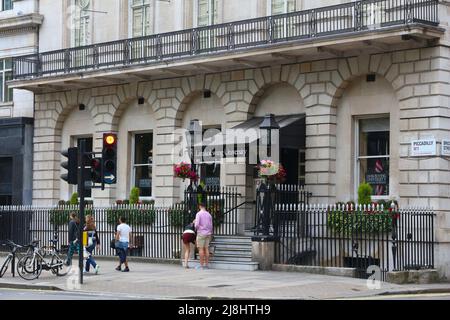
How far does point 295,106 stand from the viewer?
33.4 m

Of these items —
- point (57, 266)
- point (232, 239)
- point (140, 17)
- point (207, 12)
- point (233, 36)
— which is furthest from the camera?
point (140, 17)

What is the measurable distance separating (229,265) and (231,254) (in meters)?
0.77

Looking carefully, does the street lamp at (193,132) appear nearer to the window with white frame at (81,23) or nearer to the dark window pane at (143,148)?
the dark window pane at (143,148)

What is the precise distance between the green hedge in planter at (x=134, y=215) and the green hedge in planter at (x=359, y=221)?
7.95 m

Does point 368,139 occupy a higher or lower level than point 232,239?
higher

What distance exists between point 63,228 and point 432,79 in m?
16.4

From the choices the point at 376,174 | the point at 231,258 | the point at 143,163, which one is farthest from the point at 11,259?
the point at 376,174

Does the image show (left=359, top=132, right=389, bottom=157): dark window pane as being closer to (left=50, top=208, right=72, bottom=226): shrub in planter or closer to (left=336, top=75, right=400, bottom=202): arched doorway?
(left=336, top=75, right=400, bottom=202): arched doorway

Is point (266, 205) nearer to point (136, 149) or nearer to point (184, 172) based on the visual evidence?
point (184, 172)

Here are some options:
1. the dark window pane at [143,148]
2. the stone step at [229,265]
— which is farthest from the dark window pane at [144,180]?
the stone step at [229,265]

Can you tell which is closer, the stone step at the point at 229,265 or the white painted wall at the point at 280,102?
the stone step at the point at 229,265

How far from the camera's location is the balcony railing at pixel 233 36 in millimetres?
Result: 29719

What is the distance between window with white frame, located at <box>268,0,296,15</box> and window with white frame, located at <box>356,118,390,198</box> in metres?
4.58

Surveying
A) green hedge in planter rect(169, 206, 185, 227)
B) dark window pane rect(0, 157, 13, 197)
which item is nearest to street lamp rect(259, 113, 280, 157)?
green hedge in planter rect(169, 206, 185, 227)
